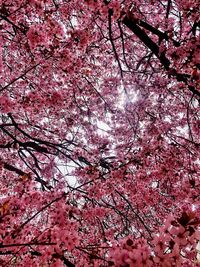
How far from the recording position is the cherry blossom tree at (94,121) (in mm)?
4598

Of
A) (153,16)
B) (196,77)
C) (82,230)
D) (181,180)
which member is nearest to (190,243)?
(196,77)

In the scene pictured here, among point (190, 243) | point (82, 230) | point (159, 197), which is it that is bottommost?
point (190, 243)

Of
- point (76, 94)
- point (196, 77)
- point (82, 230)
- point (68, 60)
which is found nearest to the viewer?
point (196, 77)

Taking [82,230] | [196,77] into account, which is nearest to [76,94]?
[82,230]

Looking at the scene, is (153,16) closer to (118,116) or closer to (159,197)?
(118,116)

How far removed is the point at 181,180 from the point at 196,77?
3652 mm

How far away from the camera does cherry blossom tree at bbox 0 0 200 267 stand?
4.60 m

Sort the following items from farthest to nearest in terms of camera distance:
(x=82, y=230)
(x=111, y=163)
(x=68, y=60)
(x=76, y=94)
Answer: (x=76, y=94)
(x=111, y=163)
(x=82, y=230)
(x=68, y=60)

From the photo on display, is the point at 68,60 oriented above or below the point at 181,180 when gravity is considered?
above

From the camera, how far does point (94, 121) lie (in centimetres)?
893

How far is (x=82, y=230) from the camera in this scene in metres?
6.48

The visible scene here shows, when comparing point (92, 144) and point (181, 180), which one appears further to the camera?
point (92, 144)

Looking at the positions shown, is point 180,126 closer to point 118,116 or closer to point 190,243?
point 118,116

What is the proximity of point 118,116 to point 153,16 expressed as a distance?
2.54 m
